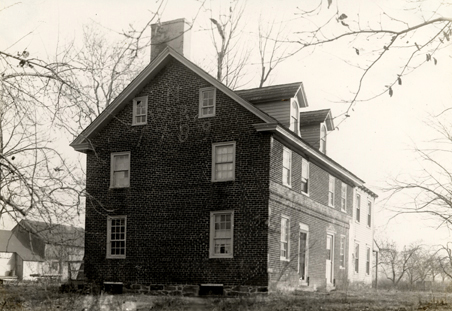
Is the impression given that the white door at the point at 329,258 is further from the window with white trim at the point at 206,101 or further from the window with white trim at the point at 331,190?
the window with white trim at the point at 206,101

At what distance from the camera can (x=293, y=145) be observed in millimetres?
23531

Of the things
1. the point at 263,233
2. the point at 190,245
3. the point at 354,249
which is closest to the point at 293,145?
the point at 263,233

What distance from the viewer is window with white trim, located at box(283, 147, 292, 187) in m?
23.0

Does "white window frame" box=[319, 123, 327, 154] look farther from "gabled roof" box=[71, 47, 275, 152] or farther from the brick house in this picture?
"gabled roof" box=[71, 47, 275, 152]

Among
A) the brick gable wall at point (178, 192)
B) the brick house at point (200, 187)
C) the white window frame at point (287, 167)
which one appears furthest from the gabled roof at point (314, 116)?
the brick gable wall at point (178, 192)

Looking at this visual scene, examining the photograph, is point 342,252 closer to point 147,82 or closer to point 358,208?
point 358,208

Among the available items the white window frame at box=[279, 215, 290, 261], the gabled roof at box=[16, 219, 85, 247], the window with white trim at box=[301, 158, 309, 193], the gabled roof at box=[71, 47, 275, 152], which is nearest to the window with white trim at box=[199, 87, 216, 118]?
the gabled roof at box=[71, 47, 275, 152]

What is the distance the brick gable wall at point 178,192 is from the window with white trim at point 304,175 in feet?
12.8

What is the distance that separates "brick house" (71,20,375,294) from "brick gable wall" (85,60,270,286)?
0.14 feet

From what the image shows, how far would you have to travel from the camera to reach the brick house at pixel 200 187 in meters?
21.6

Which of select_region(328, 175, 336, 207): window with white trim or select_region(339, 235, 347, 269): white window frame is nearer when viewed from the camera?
select_region(328, 175, 336, 207): window with white trim

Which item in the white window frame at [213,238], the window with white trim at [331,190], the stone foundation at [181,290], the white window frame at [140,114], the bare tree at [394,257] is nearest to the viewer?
the stone foundation at [181,290]

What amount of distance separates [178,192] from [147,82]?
4.93 meters

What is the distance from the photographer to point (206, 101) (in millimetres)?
23250
